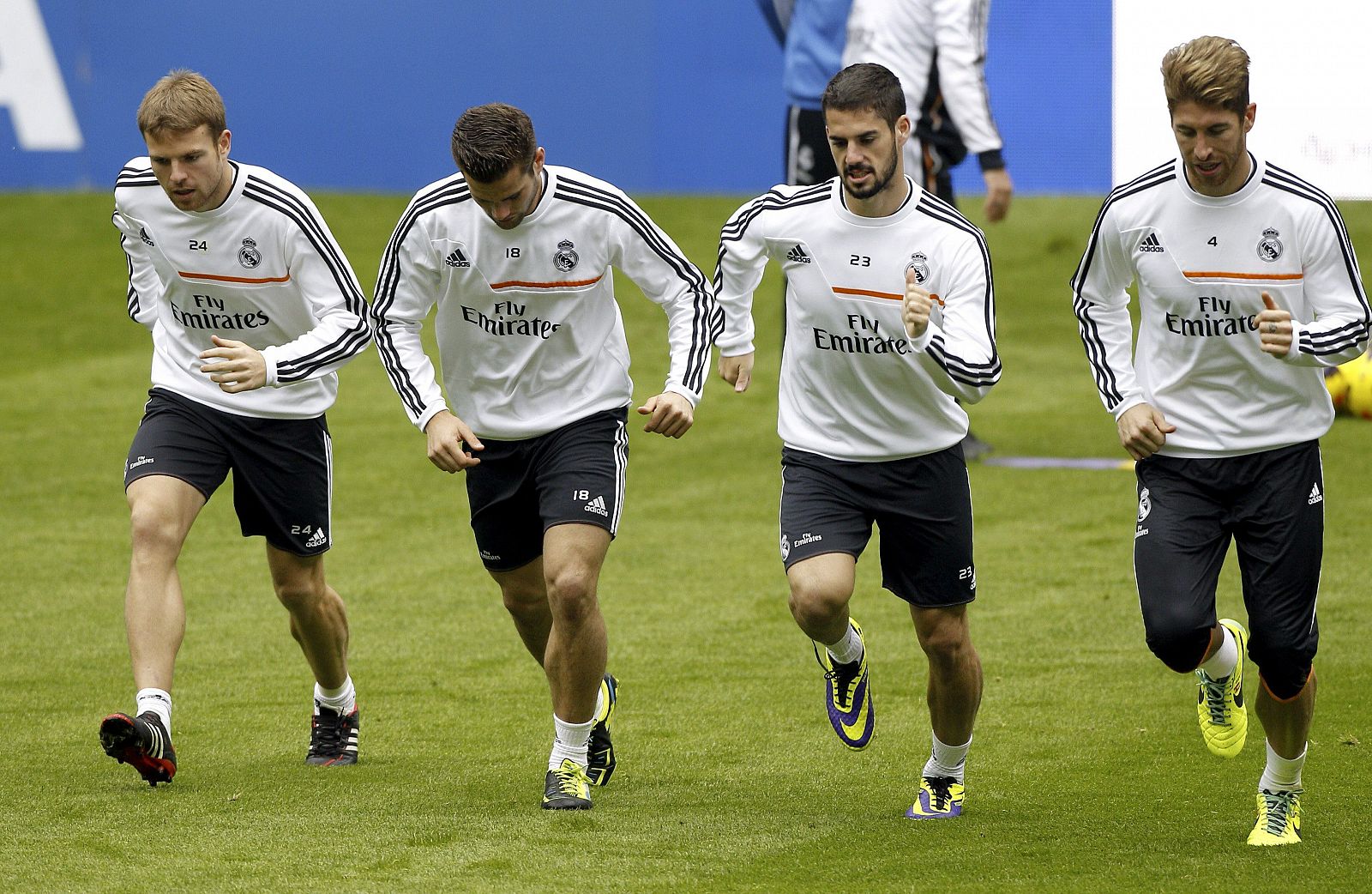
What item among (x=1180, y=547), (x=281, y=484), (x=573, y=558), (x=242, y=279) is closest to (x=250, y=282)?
(x=242, y=279)

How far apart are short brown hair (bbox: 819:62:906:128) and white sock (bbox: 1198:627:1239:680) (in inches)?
64.0

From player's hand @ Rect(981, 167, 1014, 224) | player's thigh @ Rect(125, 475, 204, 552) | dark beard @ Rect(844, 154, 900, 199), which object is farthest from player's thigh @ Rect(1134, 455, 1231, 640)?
player's hand @ Rect(981, 167, 1014, 224)

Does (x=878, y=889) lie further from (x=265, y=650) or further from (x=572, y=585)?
(x=265, y=650)

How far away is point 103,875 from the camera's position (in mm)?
4215

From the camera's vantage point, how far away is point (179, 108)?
505 cm

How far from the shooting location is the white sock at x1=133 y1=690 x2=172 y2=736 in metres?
4.91

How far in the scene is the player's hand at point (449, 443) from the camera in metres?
4.81

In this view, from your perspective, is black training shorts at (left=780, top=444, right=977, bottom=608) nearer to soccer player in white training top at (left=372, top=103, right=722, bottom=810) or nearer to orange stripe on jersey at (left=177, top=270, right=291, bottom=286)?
soccer player in white training top at (left=372, top=103, right=722, bottom=810)

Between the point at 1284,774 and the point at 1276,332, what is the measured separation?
3.80 feet

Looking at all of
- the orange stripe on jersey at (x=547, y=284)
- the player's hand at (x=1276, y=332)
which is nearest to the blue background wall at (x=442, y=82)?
the orange stripe on jersey at (x=547, y=284)

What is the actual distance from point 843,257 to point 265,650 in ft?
10.9

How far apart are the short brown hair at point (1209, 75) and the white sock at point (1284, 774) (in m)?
1.62

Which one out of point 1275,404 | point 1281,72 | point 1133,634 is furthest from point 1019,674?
point 1281,72

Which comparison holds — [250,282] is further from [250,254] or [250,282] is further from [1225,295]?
[1225,295]
